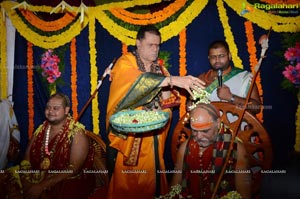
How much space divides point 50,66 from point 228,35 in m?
2.24

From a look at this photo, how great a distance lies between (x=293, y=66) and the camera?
360 cm

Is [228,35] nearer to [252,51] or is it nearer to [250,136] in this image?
[252,51]

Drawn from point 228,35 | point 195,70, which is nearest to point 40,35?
point 195,70

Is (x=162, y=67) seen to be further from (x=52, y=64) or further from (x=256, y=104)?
(x=52, y=64)

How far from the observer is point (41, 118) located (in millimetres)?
4102

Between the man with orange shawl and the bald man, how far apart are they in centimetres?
33

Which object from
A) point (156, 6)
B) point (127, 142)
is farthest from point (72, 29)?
point (127, 142)

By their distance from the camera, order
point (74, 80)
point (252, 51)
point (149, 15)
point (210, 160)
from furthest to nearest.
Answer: point (74, 80), point (149, 15), point (252, 51), point (210, 160)

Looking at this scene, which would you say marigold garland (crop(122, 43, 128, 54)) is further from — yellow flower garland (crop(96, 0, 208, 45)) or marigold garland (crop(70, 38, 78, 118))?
marigold garland (crop(70, 38, 78, 118))

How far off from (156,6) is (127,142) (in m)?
1.66

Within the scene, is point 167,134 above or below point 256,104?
below

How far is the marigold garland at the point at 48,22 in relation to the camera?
12.9 feet

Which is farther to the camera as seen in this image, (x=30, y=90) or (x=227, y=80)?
(x=30, y=90)

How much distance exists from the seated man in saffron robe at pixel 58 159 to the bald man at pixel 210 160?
1.20 metres
